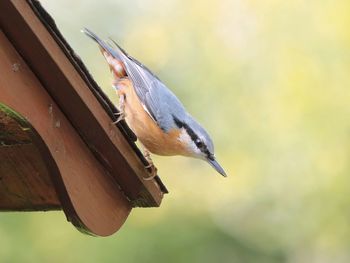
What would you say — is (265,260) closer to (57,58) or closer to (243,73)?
(243,73)

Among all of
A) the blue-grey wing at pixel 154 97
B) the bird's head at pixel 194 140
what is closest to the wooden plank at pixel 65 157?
the blue-grey wing at pixel 154 97

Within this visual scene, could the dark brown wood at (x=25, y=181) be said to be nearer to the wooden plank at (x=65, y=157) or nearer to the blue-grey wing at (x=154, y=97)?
the wooden plank at (x=65, y=157)

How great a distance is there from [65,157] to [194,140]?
131cm

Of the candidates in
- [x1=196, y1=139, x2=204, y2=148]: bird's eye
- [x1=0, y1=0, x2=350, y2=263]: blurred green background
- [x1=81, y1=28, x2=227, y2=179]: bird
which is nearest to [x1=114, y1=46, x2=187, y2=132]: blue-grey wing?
[x1=81, y1=28, x2=227, y2=179]: bird

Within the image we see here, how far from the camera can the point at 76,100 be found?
203 cm

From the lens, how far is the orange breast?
2.98m

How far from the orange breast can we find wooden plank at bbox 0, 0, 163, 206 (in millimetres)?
645

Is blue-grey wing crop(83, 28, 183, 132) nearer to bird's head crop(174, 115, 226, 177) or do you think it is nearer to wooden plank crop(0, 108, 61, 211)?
bird's head crop(174, 115, 226, 177)

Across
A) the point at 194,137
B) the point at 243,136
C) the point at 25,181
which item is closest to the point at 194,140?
the point at 194,137

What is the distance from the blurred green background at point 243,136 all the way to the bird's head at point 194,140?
9.40 feet

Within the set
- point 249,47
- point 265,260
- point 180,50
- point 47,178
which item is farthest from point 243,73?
point 47,178

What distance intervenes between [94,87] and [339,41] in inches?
192

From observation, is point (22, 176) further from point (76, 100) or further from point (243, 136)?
point (243, 136)

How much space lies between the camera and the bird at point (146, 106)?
2967 mm
